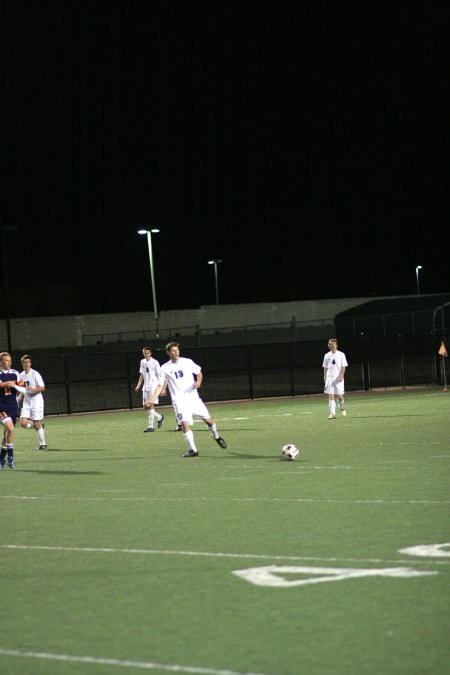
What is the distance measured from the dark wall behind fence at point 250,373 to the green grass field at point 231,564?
78.5 ft

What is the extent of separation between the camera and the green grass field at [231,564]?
6367 millimetres

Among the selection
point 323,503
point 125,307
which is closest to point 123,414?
point 323,503

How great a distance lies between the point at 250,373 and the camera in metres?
41.9

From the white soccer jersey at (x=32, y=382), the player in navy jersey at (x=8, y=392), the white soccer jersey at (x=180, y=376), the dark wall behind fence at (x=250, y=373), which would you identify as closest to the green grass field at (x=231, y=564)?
the player in navy jersey at (x=8, y=392)

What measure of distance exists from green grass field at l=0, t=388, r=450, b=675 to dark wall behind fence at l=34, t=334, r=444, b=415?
23935 mm

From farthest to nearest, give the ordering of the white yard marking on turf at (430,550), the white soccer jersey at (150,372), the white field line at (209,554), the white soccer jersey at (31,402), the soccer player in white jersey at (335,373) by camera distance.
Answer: the soccer player in white jersey at (335,373) < the white soccer jersey at (150,372) < the white soccer jersey at (31,402) < the white yard marking on turf at (430,550) < the white field line at (209,554)

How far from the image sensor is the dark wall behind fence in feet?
142

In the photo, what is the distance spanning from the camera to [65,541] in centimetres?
1063

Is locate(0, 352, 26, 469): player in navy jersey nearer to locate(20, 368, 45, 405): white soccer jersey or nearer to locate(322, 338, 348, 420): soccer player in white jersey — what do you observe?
locate(20, 368, 45, 405): white soccer jersey

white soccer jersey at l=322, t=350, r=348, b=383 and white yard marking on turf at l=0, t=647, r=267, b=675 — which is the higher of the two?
white soccer jersey at l=322, t=350, r=348, b=383

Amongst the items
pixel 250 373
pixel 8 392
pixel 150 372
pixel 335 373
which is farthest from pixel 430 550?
pixel 250 373

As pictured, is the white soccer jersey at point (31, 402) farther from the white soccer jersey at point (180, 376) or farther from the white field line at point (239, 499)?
the white field line at point (239, 499)

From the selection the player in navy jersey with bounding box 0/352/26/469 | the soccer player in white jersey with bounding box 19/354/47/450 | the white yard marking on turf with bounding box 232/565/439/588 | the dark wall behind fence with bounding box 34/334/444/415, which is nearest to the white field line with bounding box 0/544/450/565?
the white yard marking on turf with bounding box 232/565/439/588

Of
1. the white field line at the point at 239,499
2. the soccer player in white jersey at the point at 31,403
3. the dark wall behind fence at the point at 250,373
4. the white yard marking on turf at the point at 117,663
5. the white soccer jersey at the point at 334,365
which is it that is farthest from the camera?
the dark wall behind fence at the point at 250,373
